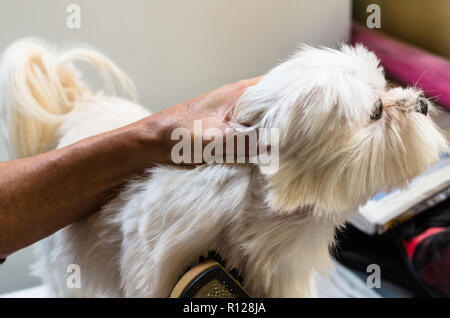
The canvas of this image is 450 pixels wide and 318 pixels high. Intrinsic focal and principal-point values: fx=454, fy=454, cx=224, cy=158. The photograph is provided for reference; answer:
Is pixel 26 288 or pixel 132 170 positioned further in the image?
pixel 26 288

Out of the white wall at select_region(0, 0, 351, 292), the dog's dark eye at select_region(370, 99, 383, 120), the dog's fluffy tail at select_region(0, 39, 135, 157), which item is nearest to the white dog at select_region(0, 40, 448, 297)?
the dog's dark eye at select_region(370, 99, 383, 120)

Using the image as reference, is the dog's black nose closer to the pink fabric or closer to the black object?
the pink fabric

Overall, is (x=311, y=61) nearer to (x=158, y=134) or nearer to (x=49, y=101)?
(x=158, y=134)

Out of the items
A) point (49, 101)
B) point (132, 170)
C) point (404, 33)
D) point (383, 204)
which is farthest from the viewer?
point (404, 33)

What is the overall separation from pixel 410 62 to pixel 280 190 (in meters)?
0.64

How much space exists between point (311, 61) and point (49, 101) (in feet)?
1.70

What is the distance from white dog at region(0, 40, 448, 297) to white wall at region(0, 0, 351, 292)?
0.30 meters

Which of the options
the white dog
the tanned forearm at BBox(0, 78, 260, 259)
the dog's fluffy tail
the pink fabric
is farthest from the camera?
the pink fabric

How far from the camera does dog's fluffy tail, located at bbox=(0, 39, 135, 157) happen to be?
797 mm

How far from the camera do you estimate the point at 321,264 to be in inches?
26.2

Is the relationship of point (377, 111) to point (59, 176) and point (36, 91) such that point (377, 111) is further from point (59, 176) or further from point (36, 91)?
point (36, 91)

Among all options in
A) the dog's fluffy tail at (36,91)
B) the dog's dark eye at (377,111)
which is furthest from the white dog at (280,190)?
the dog's fluffy tail at (36,91)
